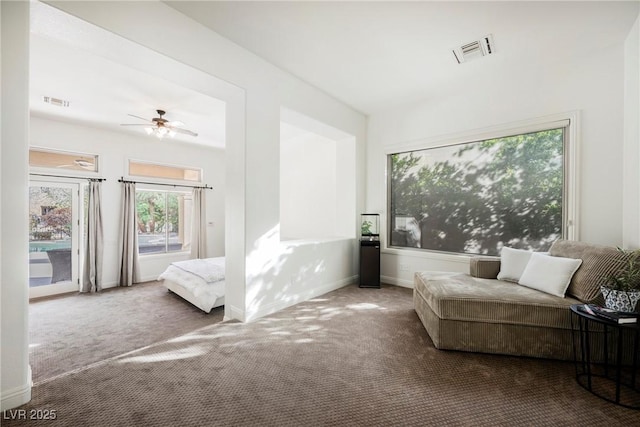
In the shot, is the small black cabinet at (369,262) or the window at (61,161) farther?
the window at (61,161)

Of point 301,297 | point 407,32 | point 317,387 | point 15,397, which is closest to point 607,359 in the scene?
point 317,387

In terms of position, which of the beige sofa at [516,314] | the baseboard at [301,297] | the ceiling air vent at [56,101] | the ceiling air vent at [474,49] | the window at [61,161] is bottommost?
the baseboard at [301,297]

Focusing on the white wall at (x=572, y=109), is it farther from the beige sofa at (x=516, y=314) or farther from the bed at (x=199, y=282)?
the bed at (x=199, y=282)

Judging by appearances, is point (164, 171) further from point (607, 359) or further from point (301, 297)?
point (607, 359)

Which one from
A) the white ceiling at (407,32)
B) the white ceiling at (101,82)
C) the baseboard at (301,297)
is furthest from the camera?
the baseboard at (301,297)

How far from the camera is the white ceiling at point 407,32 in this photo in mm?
2365

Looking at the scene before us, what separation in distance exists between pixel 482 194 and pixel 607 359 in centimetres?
221

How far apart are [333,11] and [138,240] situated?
5.44m

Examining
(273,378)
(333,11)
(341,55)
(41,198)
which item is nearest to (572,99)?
(341,55)

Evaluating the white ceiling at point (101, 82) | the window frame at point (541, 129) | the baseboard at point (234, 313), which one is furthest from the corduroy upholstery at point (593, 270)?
the white ceiling at point (101, 82)

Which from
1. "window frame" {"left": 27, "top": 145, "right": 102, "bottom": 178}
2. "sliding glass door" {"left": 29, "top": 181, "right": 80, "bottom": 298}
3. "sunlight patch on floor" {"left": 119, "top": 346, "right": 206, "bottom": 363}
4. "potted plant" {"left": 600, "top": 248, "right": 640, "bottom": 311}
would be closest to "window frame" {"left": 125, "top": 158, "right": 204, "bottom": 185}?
"window frame" {"left": 27, "top": 145, "right": 102, "bottom": 178}

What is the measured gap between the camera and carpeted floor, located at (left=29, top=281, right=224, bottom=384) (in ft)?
8.32

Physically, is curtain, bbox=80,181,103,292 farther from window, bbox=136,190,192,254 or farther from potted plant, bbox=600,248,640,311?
potted plant, bbox=600,248,640,311

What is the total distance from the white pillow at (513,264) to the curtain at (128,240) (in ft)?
19.5
